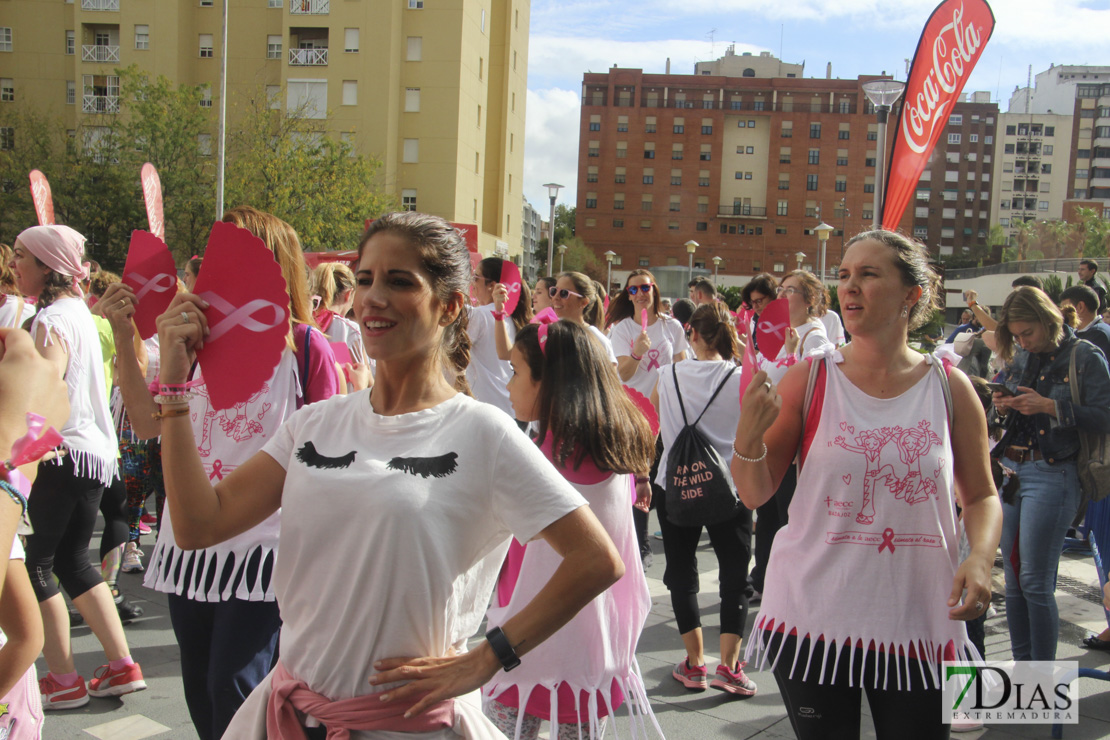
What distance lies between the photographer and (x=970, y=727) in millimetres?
4148

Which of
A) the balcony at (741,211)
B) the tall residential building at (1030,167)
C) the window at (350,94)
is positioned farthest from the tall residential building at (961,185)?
the window at (350,94)

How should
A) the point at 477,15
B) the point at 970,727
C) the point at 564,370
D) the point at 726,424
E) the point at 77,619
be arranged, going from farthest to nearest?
the point at 477,15
the point at 77,619
the point at 726,424
the point at 970,727
the point at 564,370

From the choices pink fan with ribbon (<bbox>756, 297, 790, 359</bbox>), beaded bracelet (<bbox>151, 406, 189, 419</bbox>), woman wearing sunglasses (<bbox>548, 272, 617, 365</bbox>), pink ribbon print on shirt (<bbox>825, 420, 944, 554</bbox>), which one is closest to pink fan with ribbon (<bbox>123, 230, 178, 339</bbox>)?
beaded bracelet (<bbox>151, 406, 189, 419</bbox>)

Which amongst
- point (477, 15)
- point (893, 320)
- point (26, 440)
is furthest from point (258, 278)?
point (477, 15)

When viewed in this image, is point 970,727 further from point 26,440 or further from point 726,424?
point 26,440

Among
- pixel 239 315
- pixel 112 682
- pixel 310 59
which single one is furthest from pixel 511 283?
pixel 310 59

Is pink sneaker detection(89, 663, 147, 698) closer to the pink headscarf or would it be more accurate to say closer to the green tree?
the pink headscarf

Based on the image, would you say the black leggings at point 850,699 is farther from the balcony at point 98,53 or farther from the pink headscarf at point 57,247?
the balcony at point 98,53

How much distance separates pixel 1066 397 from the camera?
4.41m

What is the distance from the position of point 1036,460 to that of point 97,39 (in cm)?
4688

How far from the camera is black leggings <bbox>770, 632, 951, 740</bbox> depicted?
2502 millimetres

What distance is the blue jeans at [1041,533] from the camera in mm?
4285

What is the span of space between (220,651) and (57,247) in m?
2.02

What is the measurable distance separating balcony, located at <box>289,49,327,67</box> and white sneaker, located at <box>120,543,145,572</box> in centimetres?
3997
